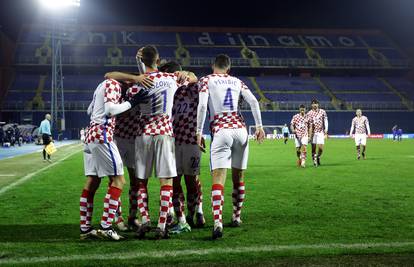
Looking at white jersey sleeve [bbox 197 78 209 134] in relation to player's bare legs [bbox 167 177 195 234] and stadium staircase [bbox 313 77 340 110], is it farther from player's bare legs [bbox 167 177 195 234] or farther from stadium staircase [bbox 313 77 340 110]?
stadium staircase [bbox 313 77 340 110]

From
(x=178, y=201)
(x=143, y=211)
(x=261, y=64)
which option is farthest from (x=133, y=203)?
(x=261, y=64)

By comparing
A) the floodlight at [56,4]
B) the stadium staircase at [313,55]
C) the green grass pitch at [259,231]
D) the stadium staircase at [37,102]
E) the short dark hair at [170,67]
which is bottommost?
the green grass pitch at [259,231]

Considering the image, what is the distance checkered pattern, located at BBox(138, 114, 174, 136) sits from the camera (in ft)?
18.7

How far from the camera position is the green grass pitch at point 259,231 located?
4695 mm

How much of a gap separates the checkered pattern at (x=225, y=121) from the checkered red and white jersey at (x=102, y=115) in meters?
1.27

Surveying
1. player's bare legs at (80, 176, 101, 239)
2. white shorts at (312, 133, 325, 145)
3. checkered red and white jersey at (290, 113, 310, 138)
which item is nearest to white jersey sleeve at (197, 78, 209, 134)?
player's bare legs at (80, 176, 101, 239)

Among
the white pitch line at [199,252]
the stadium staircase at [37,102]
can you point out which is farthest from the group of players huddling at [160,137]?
the stadium staircase at [37,102]

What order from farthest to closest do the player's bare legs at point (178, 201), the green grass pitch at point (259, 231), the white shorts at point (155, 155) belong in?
the player's bare legs at point (178, 201) < the white shorts at point (155, 155) < the green grass pitch at point (259, 231)

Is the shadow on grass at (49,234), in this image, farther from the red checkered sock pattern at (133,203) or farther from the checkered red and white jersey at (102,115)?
the checkered red and white jersey at (102,115)

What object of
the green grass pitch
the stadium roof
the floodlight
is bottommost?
the green grass pitch

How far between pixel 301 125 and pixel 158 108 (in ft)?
41.4

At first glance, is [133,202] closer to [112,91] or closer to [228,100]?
[112,91]

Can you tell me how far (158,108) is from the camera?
575 cm

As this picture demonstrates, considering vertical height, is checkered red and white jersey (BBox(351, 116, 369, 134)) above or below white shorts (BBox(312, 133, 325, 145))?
above
